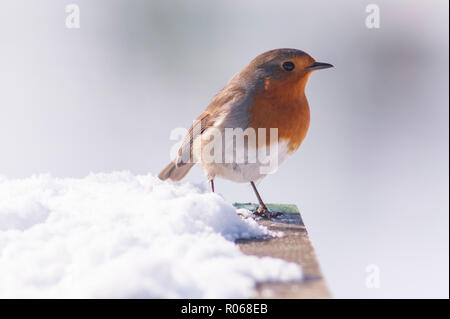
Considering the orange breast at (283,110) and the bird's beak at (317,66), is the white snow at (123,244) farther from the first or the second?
the bird's beak at (317,66)

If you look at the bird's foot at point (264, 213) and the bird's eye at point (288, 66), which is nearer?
the bird's foot at point (264, 213)

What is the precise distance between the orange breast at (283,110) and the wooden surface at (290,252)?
0.46 m

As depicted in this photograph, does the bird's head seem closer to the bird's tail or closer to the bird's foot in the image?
the bird's foot

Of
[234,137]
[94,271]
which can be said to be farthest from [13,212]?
[234,137]

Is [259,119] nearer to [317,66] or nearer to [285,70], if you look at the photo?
[285,70]

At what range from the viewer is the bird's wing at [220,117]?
11.2 ft

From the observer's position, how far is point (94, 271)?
1913 mm

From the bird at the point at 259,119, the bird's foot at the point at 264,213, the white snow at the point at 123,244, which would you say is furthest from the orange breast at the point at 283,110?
the white snow at the point at 123,244

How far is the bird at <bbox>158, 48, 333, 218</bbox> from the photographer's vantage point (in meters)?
3.32

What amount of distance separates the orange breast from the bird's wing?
0.26ft

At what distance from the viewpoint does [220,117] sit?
3.55 meters

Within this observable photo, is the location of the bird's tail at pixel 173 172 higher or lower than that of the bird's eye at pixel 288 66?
lower
